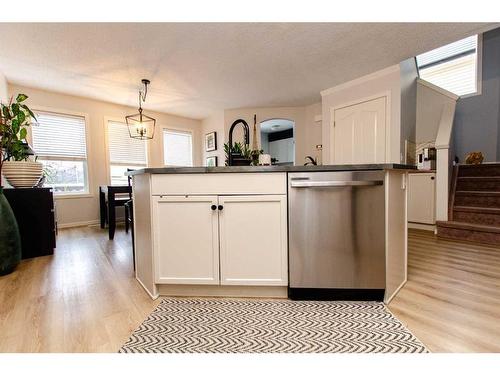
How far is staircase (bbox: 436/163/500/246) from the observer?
2881 millimetres

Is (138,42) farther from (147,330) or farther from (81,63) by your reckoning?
(147,330)

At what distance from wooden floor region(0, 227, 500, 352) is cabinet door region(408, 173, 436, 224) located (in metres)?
1.11

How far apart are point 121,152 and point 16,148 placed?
99.7 inches

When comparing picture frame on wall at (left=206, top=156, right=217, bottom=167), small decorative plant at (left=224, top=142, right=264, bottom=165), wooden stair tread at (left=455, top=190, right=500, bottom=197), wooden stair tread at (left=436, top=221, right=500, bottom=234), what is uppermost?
picture frame on wall at (left=206, top=156, right=217, bottom=167)

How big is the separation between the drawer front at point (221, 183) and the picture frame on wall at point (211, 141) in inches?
170

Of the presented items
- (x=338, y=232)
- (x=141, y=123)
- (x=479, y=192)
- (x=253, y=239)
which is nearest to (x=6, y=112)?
(x=141, y=123)

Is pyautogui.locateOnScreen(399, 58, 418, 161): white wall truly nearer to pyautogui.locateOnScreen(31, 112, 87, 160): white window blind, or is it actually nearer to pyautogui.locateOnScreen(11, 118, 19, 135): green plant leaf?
pyautogui.locateOnScreen(11, 118, 19, 135): green plant leaf

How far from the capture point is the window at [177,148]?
5.59 metres

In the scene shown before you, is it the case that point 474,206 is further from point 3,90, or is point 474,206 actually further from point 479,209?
point 3,90

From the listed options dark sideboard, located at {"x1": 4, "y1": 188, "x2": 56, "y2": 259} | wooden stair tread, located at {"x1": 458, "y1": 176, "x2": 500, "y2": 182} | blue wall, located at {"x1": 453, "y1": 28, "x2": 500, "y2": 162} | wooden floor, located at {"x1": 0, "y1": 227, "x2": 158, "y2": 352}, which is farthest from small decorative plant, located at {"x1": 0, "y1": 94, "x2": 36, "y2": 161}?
blue wall, located at {"x1": 453, "y1": 28, "x2": 500, "y2": 162}

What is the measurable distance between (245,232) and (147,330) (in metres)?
0.75

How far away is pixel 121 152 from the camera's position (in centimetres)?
483

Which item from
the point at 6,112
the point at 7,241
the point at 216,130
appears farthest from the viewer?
the point at 216,130

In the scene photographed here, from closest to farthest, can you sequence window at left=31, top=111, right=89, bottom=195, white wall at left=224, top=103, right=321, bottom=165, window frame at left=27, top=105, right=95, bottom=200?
window at left=31, top=111, right=89, bottom=195 → window frame at left=27, top=105, right=95, bottom=200 → white wall at left=224, top=103, right=321, bottom=165
